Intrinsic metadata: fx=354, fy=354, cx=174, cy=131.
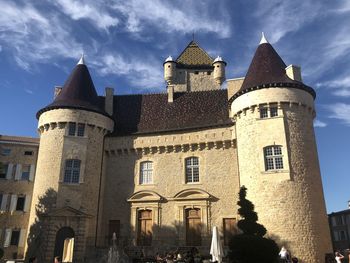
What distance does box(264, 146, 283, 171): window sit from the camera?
2202 centimetres

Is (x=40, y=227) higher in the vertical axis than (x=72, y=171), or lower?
lower

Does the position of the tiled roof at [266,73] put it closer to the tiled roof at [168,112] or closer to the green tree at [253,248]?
the tiled roof at [168,112]

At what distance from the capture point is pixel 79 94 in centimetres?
2795

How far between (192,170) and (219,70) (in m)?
15.3

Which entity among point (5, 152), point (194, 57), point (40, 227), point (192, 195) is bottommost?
point (40, 227)

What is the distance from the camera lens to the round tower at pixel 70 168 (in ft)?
77.7

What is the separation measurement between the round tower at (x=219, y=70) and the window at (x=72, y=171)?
1814cm

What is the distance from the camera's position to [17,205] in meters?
27.0

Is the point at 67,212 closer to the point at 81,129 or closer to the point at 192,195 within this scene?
the point at 81,129

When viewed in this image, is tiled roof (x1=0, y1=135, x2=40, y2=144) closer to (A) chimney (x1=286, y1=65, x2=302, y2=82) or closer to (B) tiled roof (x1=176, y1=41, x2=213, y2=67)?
(B) tiled roof (x1=176, y1=41, x2=213, y2=67)

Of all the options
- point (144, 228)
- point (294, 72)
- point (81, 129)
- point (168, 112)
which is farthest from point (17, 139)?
point (294, 72)

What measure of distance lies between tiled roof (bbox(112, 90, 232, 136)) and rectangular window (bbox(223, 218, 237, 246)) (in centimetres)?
680

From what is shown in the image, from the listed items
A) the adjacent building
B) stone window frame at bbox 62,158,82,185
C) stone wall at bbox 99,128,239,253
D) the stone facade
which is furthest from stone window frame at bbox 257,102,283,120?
the adjacent building

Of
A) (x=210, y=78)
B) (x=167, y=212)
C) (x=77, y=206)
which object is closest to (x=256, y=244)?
(x=167, y=212)
